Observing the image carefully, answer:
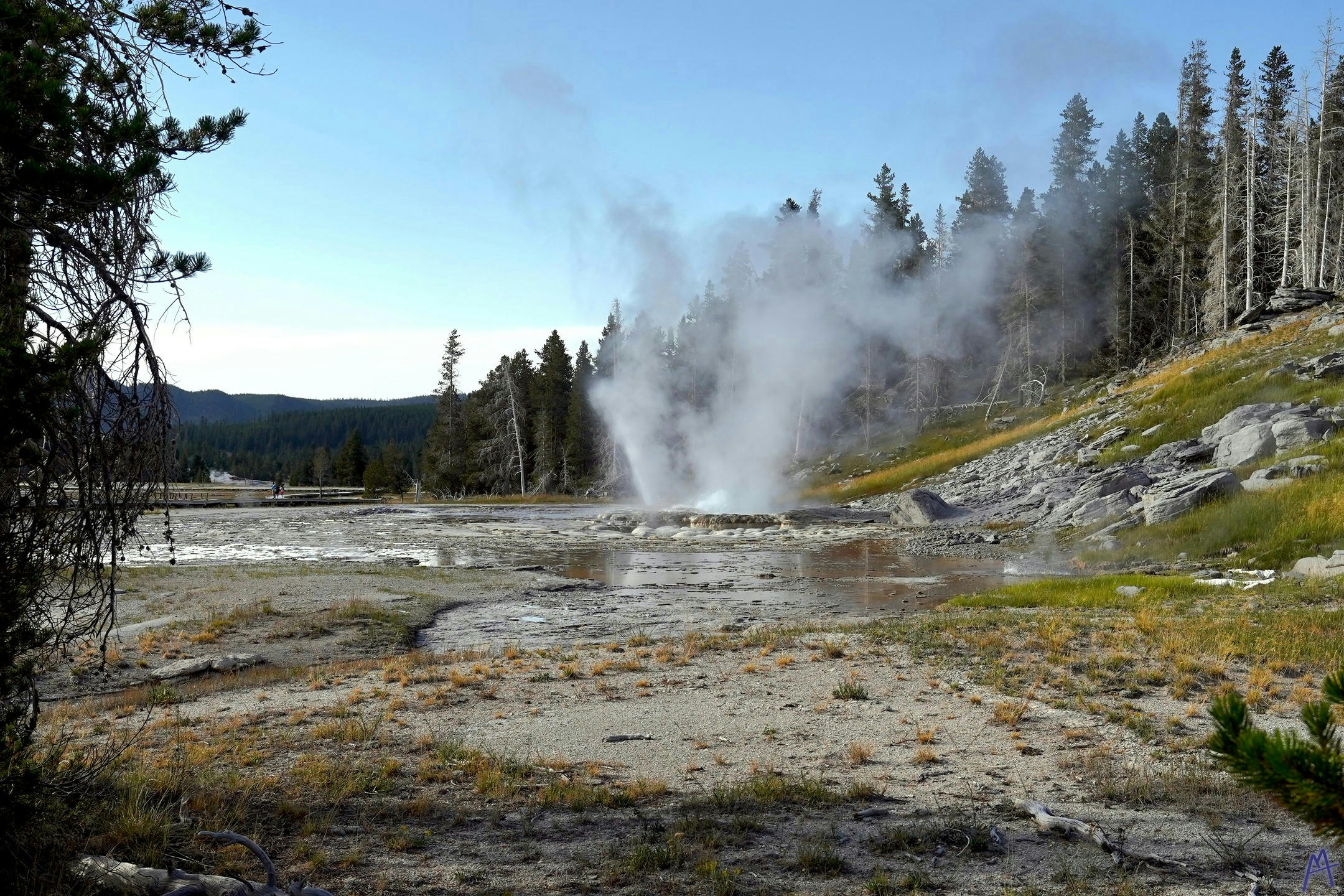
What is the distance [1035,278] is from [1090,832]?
68.4 meters

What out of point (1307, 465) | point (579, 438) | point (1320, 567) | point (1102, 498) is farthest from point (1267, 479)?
point (579, 438)

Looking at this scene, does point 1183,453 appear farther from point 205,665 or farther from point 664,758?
point 205,665

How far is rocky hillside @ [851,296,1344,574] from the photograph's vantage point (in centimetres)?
2056

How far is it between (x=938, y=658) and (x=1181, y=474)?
18431 millimetres

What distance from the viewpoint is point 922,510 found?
37.2 m

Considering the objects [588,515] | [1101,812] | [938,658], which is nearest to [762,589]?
[938,658]

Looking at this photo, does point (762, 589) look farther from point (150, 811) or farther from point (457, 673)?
point (150, 811)

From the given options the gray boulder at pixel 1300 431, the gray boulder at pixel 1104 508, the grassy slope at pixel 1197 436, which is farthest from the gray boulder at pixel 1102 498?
the gray boulder at pixel 1300 431

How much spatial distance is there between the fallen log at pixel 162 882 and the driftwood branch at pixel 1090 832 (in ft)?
15.8

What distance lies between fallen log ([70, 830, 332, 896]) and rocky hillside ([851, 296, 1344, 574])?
1958 cm

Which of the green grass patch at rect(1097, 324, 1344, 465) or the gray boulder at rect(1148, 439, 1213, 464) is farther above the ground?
the green grass patch at rect(1097, 324, 1344, 465)

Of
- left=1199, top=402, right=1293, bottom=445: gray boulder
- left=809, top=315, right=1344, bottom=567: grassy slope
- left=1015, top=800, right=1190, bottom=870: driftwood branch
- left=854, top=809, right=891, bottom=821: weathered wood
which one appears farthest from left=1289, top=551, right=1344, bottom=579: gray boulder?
left=854, top=809, right=891, bottom=821: weathered wood

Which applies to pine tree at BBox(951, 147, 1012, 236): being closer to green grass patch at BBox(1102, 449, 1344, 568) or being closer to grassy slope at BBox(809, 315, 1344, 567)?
grassy slope at BBox(809, 315, 1344, 567)

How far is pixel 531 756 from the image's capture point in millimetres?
8008
